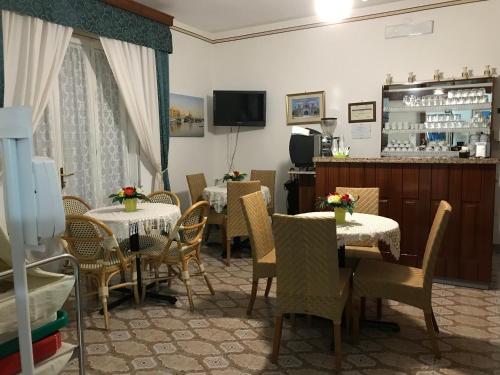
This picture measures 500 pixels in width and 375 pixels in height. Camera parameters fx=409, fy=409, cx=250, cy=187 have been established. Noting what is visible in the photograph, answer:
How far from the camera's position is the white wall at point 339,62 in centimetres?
476

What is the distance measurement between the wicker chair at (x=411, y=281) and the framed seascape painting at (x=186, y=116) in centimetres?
358

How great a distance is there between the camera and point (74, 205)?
3844 millimetres

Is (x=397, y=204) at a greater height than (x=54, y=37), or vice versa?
(x=54, y=37)

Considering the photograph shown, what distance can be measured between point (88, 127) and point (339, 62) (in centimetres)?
329

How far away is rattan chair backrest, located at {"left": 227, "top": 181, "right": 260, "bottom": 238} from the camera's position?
14.9 ft

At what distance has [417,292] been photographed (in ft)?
8.23

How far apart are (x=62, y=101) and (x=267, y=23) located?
3.13 metres

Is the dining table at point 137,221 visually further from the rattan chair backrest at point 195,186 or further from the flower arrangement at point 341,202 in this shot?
the rattan chair backrest at point 195,186

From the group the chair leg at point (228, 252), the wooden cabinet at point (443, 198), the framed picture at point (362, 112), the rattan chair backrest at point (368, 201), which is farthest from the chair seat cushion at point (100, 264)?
the framed picture at point (362, 112)

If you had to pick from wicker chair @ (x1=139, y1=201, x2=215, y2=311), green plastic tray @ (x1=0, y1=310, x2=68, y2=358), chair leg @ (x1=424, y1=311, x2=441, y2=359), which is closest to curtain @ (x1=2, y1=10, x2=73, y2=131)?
wicker chair @ (x1=139, y1=201, x2=215, y2=311)

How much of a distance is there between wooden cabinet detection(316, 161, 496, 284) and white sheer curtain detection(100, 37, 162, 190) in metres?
2.32

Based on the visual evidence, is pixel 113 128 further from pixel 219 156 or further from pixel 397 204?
pixel 397 204

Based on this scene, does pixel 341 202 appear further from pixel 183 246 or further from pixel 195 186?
pixel 195 186

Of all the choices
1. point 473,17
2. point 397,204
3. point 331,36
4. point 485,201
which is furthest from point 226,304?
point 473,17
